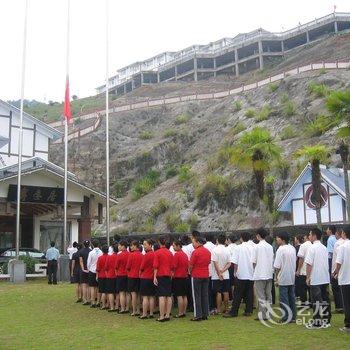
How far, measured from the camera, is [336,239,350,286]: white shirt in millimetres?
8500

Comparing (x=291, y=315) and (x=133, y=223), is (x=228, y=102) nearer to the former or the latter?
(x=133, y=223)

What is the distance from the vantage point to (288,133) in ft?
139

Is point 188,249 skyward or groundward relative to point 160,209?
groundward

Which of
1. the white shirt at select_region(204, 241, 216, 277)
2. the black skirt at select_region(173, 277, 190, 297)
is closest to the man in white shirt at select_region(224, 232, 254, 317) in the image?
the white shirt at select_region(204, 241, 216, 277)

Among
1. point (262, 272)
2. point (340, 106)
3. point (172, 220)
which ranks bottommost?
point (262, 272)

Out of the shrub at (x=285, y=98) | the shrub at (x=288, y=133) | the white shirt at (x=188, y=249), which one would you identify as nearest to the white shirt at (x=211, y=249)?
the white shirt at (x=188, y=249)

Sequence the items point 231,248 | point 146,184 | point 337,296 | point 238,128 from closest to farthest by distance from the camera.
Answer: point 337,296 < point 231,248 < point 238,128 < point 146,184

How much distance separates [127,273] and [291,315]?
153 inches

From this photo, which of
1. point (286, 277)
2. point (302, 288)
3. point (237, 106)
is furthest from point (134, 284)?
point (237, 106)

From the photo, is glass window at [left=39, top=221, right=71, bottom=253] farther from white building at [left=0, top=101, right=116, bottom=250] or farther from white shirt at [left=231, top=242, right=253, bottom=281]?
white shirt at [left=231, top=242, right=253, bottom=281]

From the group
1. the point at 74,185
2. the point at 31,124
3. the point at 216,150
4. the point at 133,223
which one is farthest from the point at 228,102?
the point at 74,185

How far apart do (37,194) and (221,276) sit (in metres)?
14.4

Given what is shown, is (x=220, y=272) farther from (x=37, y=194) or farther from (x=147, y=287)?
(x=37, y=194)

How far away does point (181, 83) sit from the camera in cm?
8150
